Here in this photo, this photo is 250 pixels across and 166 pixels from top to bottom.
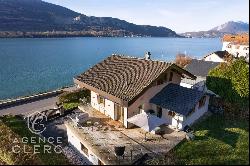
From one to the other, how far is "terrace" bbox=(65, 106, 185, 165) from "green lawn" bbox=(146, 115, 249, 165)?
49.8 inches

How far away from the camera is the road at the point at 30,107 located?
3622 cm

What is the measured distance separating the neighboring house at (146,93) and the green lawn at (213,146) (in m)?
2.30

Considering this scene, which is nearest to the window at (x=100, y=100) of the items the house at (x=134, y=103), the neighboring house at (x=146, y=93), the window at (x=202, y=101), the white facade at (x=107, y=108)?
the neighboring house at (x=146, y=93)

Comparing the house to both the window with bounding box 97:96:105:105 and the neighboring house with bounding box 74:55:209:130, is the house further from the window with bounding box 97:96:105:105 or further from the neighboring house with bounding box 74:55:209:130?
the window with bounding box 97:96:105:105

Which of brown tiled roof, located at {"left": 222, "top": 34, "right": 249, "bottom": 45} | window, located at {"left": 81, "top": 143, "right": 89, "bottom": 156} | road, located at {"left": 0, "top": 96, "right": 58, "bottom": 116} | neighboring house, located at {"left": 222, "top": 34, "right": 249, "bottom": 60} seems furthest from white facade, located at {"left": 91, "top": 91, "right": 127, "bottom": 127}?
brown tiled roof, located at {"left": 222, "top": 34, "right": 249, "bottom": 45}

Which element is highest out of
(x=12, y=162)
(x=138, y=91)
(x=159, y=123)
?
(x=138, y=91)

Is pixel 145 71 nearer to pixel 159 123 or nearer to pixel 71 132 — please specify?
pixel 159 123

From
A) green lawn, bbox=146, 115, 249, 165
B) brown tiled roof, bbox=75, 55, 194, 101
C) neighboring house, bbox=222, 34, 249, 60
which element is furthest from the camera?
brown tiled roof, bbox=75, 55, 194, 101

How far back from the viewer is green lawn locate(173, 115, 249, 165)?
68.3ft

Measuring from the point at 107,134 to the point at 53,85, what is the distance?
4383 centimetres

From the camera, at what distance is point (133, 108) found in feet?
90.2

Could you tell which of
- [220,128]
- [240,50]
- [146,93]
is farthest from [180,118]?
[240,50]

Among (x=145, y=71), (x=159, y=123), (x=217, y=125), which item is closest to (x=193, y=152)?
(x=159, y=123)

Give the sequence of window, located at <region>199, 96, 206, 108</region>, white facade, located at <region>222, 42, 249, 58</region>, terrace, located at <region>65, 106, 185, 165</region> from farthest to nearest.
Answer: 1. window, located at <region>199, 96, 206, 108</region>
2. terrace, located at <region>65, 106, 185, 165</region>
3. white facade, located at <region>222, 42, 249, 58</region>
